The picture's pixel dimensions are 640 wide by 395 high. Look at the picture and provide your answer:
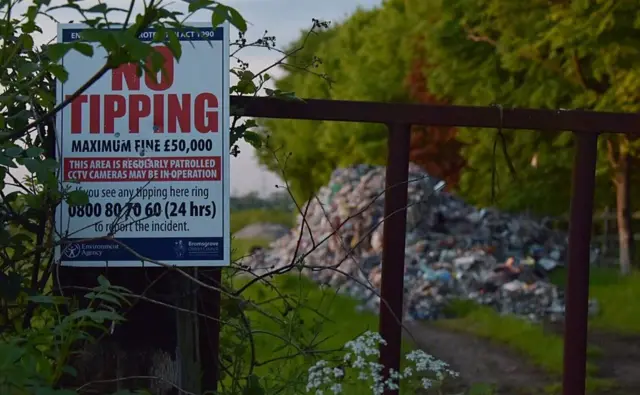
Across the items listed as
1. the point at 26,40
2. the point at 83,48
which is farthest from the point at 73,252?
the point at 83,48

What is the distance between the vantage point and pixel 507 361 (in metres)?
9.75

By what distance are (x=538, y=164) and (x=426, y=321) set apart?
648 cm

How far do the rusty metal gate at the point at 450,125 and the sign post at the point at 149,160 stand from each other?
8.9 inches

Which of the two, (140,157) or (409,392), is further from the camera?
(409,392)

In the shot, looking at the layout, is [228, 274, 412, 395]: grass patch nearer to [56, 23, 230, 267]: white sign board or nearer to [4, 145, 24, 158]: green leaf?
[56, 23, 230, 267]: white sign board

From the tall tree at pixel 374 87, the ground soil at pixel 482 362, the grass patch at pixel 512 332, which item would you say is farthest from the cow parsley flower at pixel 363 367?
the tall tree at pixel 374 87

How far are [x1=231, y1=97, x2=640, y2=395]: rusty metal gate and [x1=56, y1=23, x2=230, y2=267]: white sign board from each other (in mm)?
225

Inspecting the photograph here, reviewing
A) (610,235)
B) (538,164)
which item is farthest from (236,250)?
(610,235)

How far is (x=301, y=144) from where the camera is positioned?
1448 inches

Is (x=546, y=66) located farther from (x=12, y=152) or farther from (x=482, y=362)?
(x=12, y=152)

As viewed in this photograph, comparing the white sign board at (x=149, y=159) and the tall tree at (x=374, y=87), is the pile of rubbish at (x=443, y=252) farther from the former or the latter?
the white sign board at (x=149, y=159)

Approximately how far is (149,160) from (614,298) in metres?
12.8

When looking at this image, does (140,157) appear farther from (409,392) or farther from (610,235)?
(610,235)

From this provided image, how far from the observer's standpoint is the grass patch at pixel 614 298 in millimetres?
A: 12718
